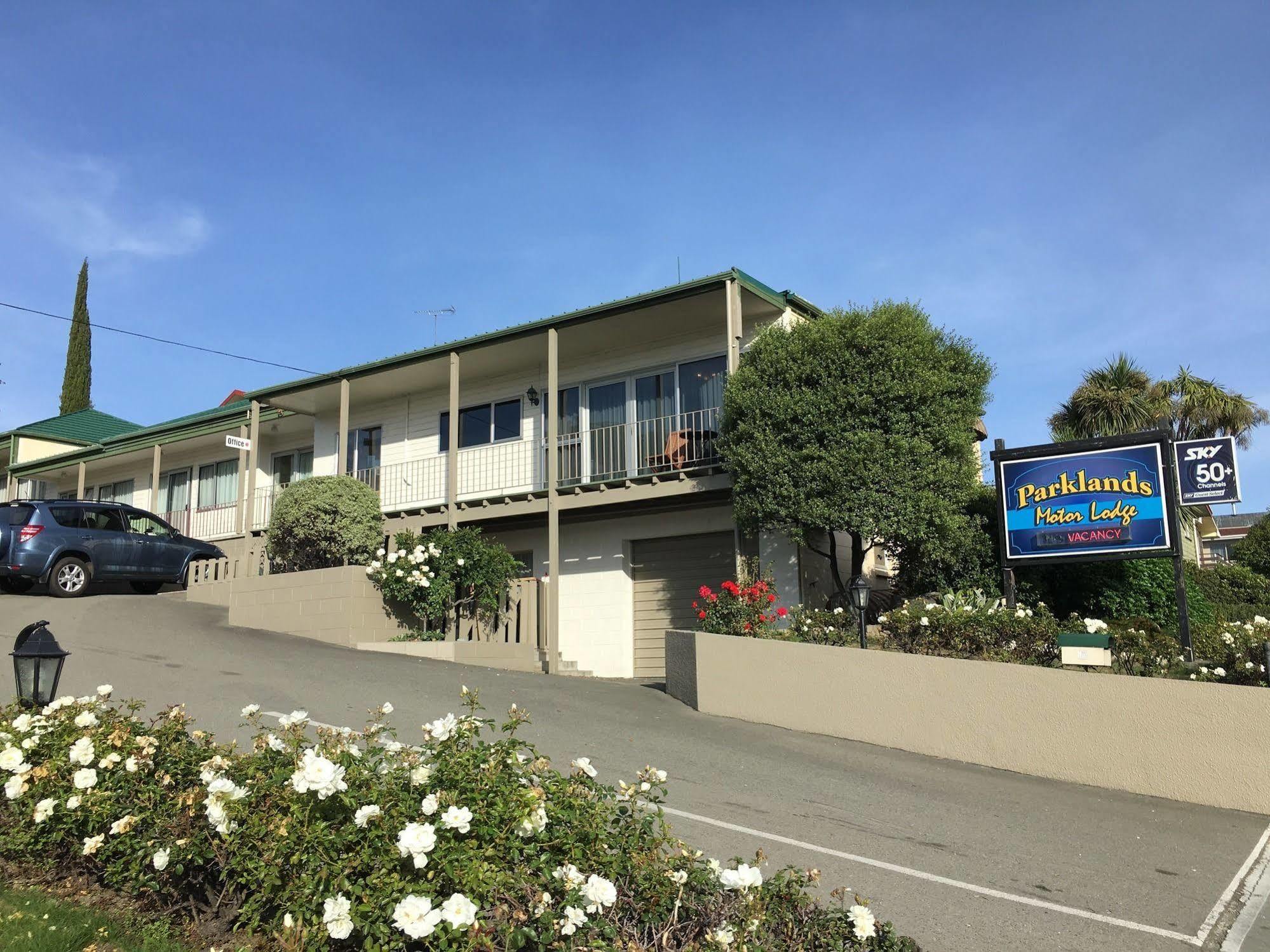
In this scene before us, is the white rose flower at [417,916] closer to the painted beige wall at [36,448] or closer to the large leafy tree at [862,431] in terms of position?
the large leafy tree at [862,431]

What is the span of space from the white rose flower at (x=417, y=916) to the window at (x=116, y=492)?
93.9 ft

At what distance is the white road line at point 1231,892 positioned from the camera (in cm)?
529

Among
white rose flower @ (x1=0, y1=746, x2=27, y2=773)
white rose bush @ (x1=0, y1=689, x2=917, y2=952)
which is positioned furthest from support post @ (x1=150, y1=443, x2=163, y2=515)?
white rose bush @ (x1=0, y1=689, x2=917, y2=952)

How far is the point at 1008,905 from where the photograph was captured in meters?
5.50

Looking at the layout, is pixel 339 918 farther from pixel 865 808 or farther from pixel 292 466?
pixel 292 466

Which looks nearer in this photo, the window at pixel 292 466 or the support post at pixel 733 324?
the support post at pixel 733 324

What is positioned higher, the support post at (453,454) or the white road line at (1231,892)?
the support post at (453,454)

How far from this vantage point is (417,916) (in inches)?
121

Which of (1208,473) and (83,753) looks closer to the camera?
(83,753)

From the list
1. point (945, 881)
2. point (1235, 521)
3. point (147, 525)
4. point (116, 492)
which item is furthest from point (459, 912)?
point (1235, 521)

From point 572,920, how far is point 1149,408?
23517 millimetres

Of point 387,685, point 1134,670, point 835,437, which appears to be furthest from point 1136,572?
point 387,685

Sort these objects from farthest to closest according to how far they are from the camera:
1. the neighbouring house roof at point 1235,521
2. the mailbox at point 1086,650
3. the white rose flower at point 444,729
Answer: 1. the neighbouring house roof at point 1235,521
2. the mailbox at point 1086,650
3. the white rose flower at point 444,729

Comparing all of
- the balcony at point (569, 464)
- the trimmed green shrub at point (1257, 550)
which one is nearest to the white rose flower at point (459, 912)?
the balcony at point (569, 464)
